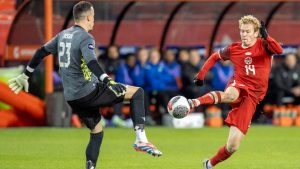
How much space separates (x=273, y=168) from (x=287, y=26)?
15.3 meters

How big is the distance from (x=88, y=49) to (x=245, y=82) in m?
2.22

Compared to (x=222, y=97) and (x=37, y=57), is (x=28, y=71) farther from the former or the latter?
(x=222, y=97)

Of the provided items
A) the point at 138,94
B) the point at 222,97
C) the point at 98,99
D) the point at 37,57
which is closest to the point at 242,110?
the point at 222,97

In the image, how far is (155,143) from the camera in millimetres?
16078

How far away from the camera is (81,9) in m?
10.3

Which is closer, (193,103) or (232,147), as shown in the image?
(193,103)

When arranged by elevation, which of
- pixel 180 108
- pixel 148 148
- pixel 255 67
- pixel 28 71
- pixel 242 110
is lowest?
pixel 148 148

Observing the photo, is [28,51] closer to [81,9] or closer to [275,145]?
[275,145]

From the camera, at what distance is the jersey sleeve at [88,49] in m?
9.89

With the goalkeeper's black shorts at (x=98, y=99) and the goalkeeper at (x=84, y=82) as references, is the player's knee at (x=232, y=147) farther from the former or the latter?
the goalkeeper's black shorts at (x=98, y=99)

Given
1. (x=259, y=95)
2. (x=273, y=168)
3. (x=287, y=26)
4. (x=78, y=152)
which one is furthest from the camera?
(x=287, y=26)

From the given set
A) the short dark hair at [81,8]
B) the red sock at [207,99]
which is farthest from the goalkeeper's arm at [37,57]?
the red sock at [207,99]

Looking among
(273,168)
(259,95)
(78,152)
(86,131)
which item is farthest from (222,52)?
(86,131)

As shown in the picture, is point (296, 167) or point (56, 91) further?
point (56, 91)
